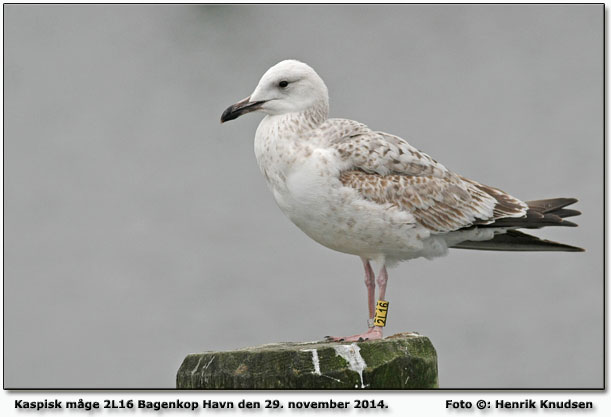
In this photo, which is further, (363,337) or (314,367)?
(363,337)

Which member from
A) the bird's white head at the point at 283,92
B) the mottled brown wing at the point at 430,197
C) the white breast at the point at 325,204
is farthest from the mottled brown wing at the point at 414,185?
the bird's white head at the point at 283,92

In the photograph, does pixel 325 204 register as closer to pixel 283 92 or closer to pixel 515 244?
pixel 283 92

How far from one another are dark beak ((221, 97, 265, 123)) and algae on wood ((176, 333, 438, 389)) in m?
1.89

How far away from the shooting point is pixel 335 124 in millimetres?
8195

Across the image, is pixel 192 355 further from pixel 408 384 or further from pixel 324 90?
pixel 324 90

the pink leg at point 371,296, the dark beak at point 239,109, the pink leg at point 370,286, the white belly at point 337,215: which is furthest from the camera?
the pink leg at point 370,286

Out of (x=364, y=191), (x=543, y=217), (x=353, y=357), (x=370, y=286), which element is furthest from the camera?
(x=370, y=286)

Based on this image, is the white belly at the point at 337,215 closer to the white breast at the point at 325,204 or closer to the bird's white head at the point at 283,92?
the white breast at the point at 325,204

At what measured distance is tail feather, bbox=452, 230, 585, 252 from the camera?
8.58 m

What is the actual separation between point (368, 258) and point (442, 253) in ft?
2.06

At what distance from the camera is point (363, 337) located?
310 inches

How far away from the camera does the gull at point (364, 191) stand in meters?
7.79

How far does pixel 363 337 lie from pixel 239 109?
Answer: 2.09m

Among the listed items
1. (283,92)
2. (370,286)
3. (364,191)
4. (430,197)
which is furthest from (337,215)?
(283,92)
